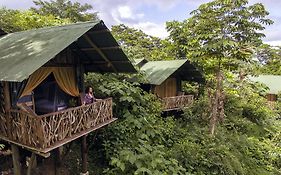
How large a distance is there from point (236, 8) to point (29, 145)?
41.2 ft

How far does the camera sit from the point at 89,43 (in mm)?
9984

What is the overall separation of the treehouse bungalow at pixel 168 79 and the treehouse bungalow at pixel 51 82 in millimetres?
7088

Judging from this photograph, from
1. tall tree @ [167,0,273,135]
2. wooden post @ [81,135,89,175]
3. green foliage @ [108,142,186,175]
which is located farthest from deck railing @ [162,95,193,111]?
wooden post @ [81,135,89,175]

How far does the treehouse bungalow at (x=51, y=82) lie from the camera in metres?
7.39

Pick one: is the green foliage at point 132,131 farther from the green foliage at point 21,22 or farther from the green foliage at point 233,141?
the green foliage at point 21,22

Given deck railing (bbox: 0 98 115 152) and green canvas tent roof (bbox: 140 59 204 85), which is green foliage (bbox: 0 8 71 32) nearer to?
green canvas tent roof (bbox: 140 59 204 85)

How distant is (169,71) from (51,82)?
9.91m

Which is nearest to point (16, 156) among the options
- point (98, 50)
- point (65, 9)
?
point (98, 50)

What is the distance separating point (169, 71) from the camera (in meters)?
18.6

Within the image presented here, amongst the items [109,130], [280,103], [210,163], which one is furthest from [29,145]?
[280,103]

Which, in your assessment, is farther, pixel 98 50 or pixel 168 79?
pixel 168 79

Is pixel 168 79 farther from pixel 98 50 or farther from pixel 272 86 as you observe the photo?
pixel 272 86

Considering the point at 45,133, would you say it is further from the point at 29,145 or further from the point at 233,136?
the point at 233,136

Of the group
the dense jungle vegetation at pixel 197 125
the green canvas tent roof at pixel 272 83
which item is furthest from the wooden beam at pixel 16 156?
the green canvas tent roof at pixel 272 83
